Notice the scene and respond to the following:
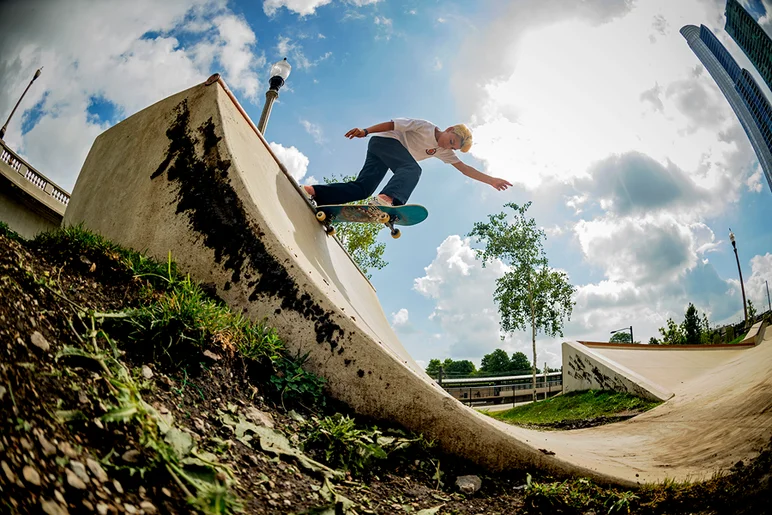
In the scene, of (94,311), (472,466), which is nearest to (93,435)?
(94,311)

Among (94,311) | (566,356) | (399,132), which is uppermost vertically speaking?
(399,132)

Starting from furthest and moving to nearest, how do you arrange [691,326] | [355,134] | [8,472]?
[691,326] → [355,134] → [8,472]

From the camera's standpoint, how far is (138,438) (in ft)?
4.27

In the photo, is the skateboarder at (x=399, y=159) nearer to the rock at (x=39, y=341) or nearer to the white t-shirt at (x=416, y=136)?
the white t-shirt at (x=416, y=136)

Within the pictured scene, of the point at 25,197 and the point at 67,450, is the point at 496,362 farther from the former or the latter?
the point at 67,450

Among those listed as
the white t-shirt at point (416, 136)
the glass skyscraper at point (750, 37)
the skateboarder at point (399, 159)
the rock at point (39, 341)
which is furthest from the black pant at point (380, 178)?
the rock at point (39, 341)

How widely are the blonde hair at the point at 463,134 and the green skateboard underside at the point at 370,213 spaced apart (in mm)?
1451

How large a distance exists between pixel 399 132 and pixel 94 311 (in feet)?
15.2

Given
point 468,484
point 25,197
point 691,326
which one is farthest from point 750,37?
point 691,326

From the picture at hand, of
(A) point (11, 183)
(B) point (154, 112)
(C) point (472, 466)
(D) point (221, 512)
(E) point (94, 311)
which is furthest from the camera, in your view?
(A) point (11, 183)

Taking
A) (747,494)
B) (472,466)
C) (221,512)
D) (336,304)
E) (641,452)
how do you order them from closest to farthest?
(221,512) → (747,494) → (472,466) → (336,304) → (641,452)

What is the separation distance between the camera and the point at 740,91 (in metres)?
3.61

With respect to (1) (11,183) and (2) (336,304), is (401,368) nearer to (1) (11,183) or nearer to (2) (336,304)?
(2) (336,304)

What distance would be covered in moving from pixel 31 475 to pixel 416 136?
551 centimetres
